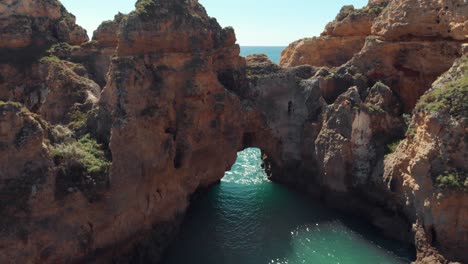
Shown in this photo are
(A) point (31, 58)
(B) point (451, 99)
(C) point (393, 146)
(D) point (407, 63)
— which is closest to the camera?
(B) point (451, 99)

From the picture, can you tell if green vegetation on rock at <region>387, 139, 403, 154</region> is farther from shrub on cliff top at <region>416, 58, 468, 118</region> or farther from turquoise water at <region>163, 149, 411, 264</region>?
turquoise water at <region>163, 149, 411, 264</region>

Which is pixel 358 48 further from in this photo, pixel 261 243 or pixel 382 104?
pixel 261 243

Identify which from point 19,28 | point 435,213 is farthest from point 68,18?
point 435,213

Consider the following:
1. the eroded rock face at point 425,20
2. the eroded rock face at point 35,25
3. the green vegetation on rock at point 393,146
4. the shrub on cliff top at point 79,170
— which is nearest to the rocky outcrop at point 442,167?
the green vegetation on rock at point 393,146

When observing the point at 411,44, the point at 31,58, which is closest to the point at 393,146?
the point at 411,44

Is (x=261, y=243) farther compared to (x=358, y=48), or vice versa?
(x=358, y=48)

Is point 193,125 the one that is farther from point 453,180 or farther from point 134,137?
point 453,180
